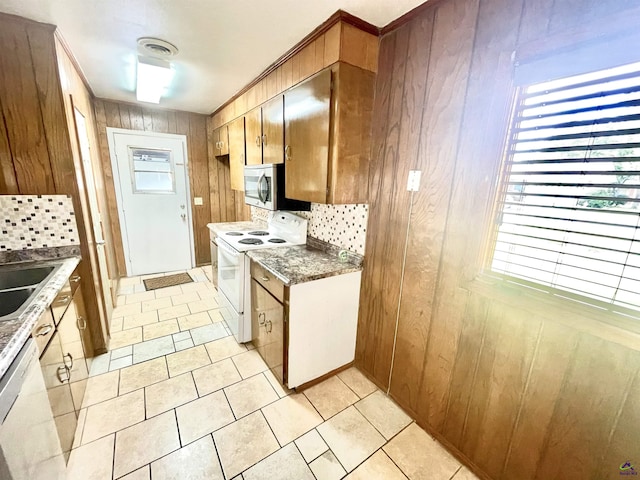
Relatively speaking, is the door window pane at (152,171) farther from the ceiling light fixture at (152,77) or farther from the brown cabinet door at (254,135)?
the brown cabinet door at (254,135)

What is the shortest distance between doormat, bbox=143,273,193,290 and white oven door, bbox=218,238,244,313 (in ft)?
4.35

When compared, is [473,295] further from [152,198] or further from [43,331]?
[152,198]

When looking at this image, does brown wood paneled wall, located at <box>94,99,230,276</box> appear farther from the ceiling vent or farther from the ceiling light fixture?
the ceiling vent

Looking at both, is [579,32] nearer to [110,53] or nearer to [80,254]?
[110,53]

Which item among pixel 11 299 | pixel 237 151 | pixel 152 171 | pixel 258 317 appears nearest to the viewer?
pixel 11 299

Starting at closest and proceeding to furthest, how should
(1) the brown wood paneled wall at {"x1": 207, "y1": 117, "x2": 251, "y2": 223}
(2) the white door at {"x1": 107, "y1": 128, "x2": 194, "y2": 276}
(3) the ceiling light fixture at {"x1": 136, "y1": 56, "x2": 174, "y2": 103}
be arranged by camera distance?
(3) the ceiling light fixture at {"x1": 136, "y1": 56, "x2": 174, "y2": 103}
(2) the white door at {"x1": 107, "y1": 128, "x2": 194, "y2": 276}
(1) the brown wood paneled wall at {"x1": 207, "y1": 117, "x2": 251, "y2": 223}

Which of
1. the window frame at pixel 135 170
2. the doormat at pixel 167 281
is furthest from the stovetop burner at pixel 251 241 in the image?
the window frame at pixel 135 170

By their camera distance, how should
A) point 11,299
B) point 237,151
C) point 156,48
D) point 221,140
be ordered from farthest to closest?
point 221,140 → point 237,151 → point 156,48 → point 11,299

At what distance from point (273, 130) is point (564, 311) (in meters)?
2.12

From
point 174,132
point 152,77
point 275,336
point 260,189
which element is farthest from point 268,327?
point 174,132

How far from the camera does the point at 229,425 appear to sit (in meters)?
1.57

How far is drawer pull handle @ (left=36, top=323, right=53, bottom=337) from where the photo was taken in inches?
43.6

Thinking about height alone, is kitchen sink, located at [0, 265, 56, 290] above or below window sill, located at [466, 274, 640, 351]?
below

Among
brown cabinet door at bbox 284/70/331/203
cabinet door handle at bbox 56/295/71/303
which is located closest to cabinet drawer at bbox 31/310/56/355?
cabinet door handle at bbox 56/295/71/303
